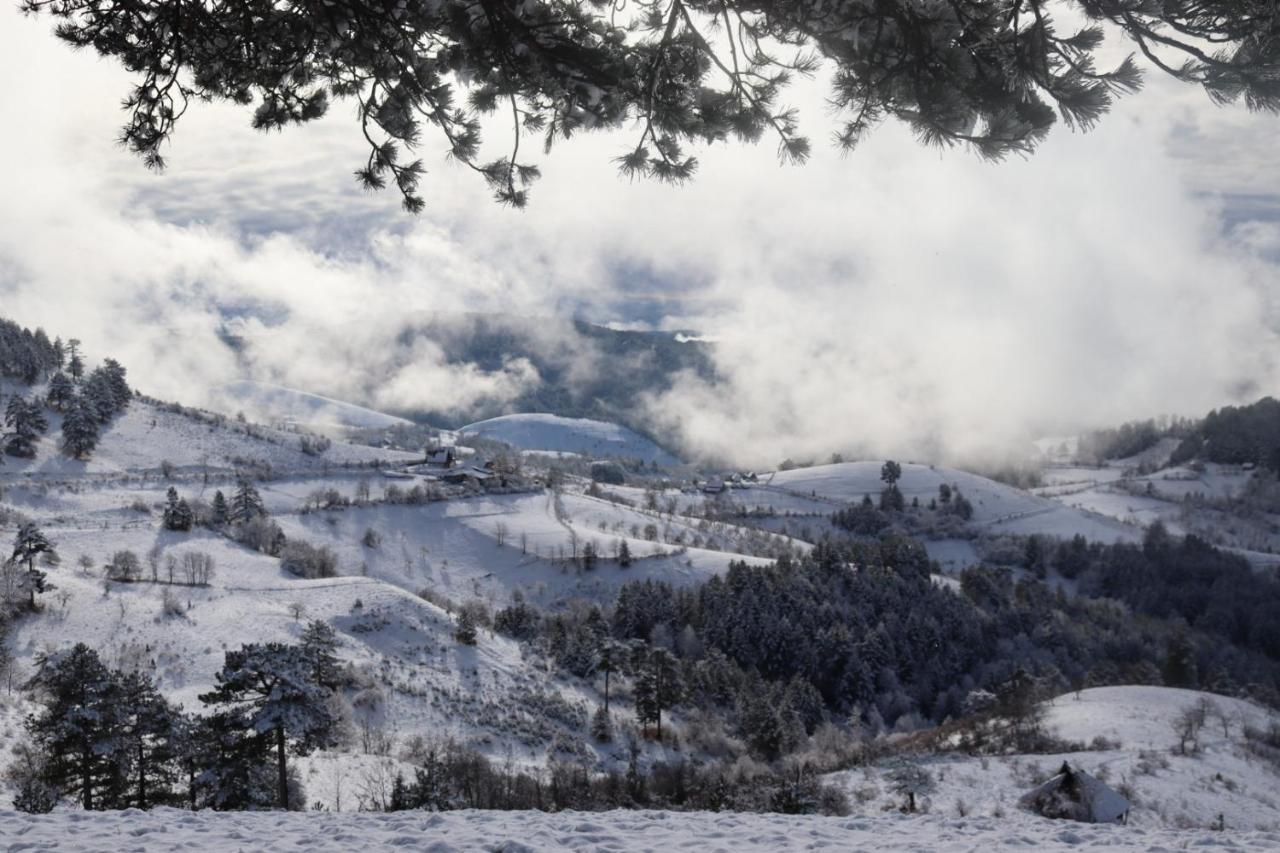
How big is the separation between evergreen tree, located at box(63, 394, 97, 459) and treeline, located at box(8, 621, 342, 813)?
103 m

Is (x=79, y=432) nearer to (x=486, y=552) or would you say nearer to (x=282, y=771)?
(x=486, y=552)

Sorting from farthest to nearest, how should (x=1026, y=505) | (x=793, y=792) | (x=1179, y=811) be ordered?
(x=1026, y=505) < (x=1179, y=811) < (x=793, y=792)

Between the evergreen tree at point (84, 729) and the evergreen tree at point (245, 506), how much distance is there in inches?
2819

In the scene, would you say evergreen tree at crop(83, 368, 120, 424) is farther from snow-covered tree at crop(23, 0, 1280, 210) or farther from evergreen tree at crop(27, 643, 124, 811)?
snow-covered tree at crop(23, 0, 1280, 210)

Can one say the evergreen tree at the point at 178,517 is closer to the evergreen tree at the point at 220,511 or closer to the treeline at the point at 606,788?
the evergreen tree at the point at 220,511

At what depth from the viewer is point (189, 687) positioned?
43.9 meters

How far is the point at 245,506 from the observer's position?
93.6 m

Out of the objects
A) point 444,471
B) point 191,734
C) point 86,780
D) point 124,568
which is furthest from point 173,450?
point 191,734

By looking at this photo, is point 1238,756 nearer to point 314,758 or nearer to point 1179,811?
point 1179,811

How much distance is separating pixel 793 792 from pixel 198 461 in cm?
12917

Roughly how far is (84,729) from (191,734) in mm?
2884

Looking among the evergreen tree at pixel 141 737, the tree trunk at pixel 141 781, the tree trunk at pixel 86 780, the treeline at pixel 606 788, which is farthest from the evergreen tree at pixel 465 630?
the tree trunk at pixel 86 780

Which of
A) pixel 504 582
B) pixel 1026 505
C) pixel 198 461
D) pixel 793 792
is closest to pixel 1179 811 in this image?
pixel 793 792

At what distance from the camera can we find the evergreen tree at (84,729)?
2324 cm
